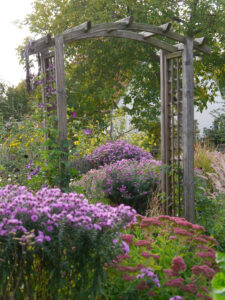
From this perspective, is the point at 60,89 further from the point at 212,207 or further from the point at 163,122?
the point at 212,207

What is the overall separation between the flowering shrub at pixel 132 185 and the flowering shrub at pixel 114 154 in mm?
2064

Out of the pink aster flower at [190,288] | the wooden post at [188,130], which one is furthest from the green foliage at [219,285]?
the wooden post at [188,130]

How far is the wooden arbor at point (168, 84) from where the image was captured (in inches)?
184

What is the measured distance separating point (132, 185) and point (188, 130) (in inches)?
66.4

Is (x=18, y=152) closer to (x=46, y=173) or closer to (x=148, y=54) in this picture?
(x=46, y=173)

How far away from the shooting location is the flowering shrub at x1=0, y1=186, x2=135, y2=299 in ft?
7.62

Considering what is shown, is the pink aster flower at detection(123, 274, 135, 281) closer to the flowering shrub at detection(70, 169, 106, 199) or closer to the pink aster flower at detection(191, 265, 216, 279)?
the pink aster flower at detection(191, 265, 216, 279)

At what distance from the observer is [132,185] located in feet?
21.1

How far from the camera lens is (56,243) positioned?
2369 millimetres

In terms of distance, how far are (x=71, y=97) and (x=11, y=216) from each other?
917 cm

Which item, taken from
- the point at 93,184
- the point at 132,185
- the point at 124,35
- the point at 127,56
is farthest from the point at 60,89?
the point at 127,56

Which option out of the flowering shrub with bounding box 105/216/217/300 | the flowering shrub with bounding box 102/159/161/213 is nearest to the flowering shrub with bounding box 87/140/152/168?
the flowering shrub with bounding box 102/159/161/213

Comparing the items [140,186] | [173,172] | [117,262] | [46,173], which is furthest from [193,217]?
[117,262]

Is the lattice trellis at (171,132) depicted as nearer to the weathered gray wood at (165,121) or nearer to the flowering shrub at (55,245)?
the weathered gray wood at (165,121)
